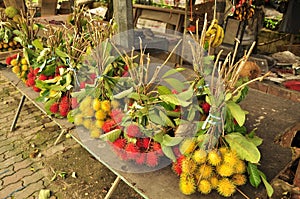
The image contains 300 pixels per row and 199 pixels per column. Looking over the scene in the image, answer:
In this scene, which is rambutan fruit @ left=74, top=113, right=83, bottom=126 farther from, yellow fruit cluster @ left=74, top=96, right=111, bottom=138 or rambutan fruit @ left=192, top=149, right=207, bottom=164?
rambutan fruit @ left=192, top=149, right=207, bottom=164

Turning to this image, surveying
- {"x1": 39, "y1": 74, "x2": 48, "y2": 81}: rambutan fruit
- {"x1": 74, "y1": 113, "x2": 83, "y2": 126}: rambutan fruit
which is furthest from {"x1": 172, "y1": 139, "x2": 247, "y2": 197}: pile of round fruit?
{"x1": 39, "y1": 74, "x2": 48, "y2": 81}: rambutan fruit

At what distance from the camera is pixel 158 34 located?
16.9 ft

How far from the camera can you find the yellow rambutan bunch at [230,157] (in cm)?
128

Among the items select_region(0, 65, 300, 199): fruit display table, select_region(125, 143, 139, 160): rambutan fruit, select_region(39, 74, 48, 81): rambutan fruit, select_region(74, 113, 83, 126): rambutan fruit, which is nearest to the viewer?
select_region(0, 65, 300, 199): fruit display table

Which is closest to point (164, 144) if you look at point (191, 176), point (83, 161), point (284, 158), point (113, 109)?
point (191, 176)

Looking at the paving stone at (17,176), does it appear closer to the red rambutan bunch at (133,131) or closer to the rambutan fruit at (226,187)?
the red rambutan bunch at (133,131)

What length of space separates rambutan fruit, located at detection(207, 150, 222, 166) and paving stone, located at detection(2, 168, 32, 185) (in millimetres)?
1976

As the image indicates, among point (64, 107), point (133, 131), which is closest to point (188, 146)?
point (133, 131)

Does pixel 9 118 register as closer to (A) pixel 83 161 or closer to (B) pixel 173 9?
(A) pixel 83 161

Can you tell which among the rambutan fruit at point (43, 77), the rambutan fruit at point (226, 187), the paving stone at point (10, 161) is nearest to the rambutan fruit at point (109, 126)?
the rambutan fruit at point (226, 187)

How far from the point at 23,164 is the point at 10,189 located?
34 centimetres

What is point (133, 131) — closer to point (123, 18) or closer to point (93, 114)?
point (93, 114)

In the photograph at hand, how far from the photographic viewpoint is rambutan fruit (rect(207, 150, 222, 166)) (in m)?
1.27

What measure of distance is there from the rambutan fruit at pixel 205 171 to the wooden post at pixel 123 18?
5.71 feet
